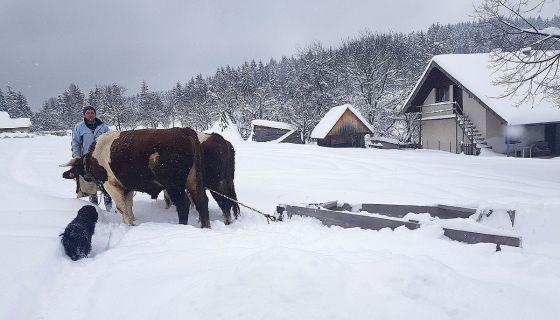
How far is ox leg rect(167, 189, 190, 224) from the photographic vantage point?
216 inches

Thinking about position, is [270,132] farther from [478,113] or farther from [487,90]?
[487,90]

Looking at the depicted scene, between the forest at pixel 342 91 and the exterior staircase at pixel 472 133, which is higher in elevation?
the forest at pixel 342 91

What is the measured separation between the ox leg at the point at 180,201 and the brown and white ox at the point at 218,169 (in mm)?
605

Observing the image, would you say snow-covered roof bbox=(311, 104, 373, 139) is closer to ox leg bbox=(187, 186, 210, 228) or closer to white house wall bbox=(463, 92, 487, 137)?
white house wall bbox=(463, 92, 487, 137)

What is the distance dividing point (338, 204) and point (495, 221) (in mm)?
2292

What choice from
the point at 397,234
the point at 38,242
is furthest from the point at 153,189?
the point at 397,234

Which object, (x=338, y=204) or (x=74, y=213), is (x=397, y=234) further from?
(x=74, y=213)

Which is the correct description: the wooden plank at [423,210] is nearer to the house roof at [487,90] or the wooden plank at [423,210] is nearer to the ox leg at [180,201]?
the ox leg at [180,201]

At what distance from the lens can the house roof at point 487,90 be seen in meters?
19.4

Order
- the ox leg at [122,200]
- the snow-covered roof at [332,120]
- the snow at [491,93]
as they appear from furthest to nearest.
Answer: the snow-covered roof at [332,120]
the snow at [491,93]
the ox leg at [122,200]

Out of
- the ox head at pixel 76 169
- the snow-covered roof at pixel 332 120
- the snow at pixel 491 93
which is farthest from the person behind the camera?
the snow-covered roof at pixel 332 120

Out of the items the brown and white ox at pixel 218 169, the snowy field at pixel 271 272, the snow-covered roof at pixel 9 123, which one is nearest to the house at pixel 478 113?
the snowy field at pixel 271 272

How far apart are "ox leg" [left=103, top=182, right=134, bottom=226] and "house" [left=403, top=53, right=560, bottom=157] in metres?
19.7

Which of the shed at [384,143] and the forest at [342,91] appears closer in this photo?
the shed at [384,143]
